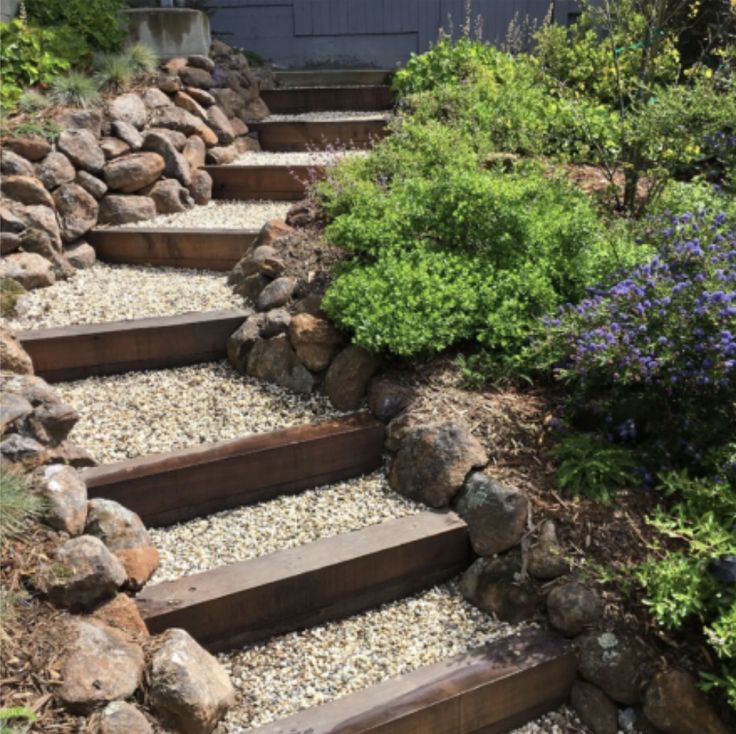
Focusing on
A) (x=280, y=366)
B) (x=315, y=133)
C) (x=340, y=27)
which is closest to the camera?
(x=280, y=366)

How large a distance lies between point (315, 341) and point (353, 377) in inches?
10.3

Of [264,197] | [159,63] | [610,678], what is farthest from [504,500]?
[159,63]

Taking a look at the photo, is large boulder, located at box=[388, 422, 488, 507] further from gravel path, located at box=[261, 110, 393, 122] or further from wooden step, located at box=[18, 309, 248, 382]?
gravel path, located at box=[261, 110, 393, 122]

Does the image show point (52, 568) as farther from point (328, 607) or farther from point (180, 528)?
point (328, 607)

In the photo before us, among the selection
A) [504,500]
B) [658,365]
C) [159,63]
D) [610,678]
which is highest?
[159,63]

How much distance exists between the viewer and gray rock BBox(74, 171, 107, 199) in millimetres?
5261

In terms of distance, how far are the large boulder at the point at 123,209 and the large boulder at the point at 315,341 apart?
2058 millimetres

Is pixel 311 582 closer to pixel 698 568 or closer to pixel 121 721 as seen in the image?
pixel 121 721

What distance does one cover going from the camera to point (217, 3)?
8.32 m

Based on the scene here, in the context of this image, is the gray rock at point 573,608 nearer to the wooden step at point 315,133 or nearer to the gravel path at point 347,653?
the gravel path at point 347,653

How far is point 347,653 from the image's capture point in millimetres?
A: 2949

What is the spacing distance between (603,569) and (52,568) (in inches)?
73.5

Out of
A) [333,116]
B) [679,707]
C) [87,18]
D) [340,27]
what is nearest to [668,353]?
[679,707]

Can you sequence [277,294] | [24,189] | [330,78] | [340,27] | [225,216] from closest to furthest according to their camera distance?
[277,294] → [24,189] → [225,216] → [330,78] → [340,27]
